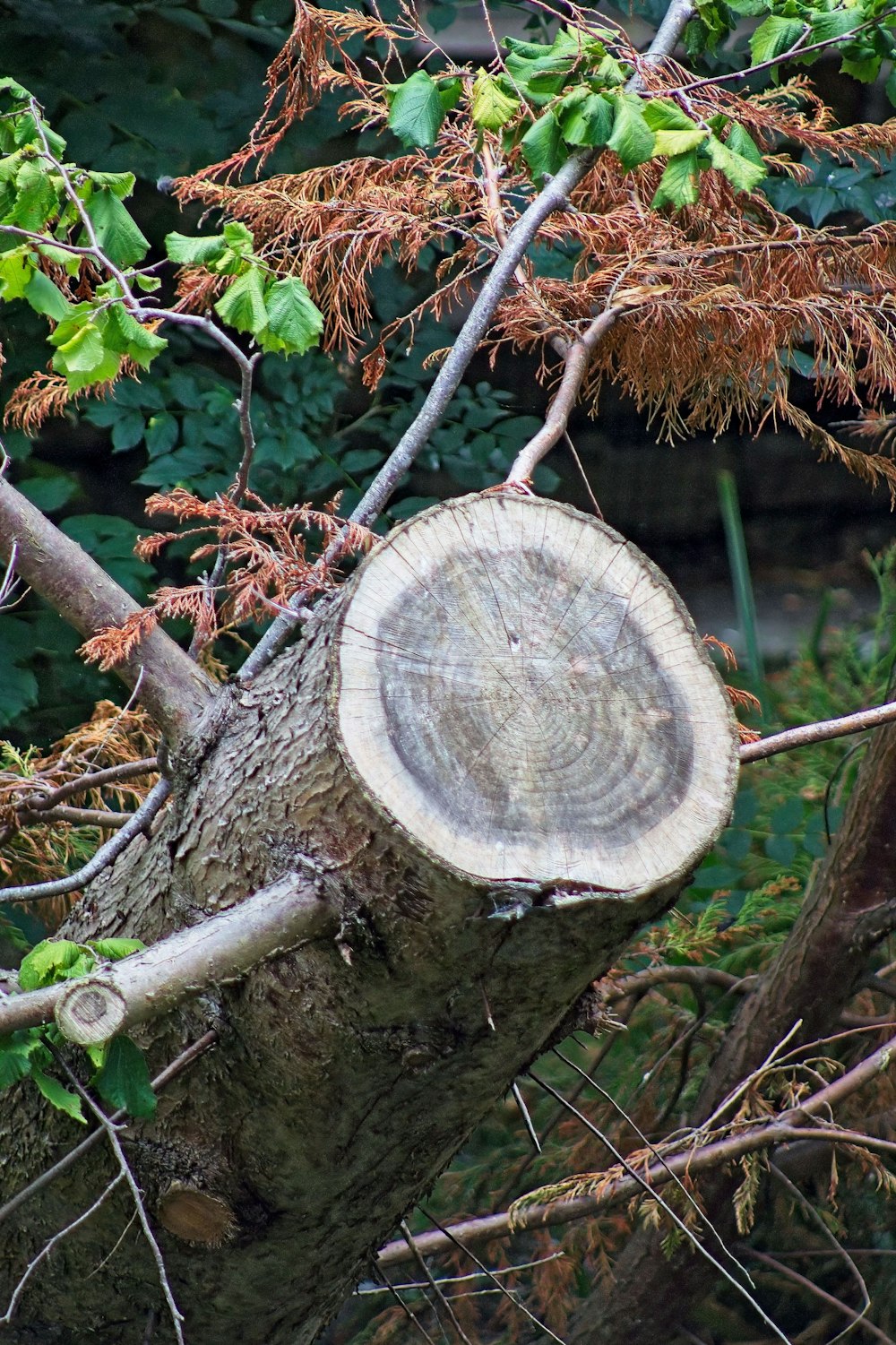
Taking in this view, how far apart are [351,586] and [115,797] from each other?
164 cm

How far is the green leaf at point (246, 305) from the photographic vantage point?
1.22 meters

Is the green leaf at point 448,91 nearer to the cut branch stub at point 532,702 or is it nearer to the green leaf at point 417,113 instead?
the green leaf at point 417,113

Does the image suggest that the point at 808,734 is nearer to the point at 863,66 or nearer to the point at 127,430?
Result: the point at 863,66

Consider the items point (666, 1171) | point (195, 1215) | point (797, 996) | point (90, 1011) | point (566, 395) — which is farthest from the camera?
point (797, 996)

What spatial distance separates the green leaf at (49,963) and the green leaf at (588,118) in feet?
3.27

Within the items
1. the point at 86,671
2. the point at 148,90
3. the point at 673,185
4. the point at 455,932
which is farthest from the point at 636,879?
the point at 148,90

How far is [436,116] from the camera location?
4.45 ft

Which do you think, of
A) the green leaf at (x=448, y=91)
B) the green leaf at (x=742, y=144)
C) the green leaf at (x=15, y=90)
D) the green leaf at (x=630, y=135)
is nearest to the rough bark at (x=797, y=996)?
the green leaf at (x=742, y=144)

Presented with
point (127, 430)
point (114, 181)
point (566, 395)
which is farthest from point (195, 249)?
point (127, 430)

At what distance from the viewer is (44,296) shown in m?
1.33

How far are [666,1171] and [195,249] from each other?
1.65m

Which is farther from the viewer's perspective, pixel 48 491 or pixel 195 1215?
pixel 48 491

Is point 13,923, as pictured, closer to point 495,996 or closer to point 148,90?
point 495,996

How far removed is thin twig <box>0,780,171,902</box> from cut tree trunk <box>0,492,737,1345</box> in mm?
69
